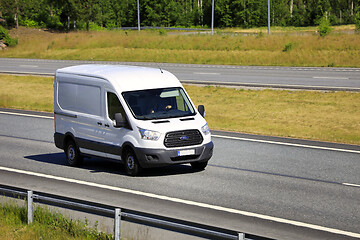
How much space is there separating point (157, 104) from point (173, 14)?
105341 mm

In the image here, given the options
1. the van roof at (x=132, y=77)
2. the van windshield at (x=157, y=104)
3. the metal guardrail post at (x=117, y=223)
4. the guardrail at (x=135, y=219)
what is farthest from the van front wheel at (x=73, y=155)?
the metal guardrail post at (x=117, y=223)

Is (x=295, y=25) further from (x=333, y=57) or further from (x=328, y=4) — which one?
(x=333, y=57)

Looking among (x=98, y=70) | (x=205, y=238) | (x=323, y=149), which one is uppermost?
(x=98, y=70)

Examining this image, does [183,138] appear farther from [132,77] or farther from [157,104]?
[132,77]

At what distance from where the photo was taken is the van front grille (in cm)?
1280

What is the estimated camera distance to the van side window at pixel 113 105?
44.4 ft

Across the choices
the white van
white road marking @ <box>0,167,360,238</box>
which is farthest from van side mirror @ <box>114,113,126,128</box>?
white road marking @ <box>0,167,360,238</box>

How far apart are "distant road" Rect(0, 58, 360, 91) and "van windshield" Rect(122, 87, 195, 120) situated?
16.6 m

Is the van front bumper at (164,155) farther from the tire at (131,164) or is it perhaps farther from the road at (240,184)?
the road at (240,184)

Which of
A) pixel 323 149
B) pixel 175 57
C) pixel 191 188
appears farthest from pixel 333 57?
pixel 191 188

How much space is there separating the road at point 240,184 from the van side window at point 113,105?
4.63 feet

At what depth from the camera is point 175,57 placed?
50594 mm

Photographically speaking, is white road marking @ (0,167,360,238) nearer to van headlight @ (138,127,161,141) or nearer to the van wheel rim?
the van wheel rim

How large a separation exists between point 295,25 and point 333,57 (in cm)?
7298
